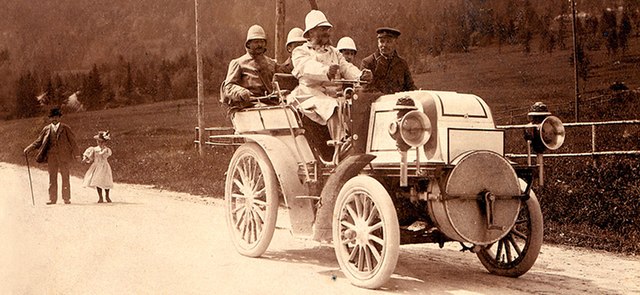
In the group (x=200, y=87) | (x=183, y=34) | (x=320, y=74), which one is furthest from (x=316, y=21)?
(x=183, y=34)

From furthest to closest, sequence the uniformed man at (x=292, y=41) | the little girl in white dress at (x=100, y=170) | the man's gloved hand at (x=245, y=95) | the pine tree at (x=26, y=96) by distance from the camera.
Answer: the little girl in white dress at (x=100, y=170) < the pine tree at (x=26, y=96) < the uniformed man at (x=292, y=41) < the man's gloved hand at (x=245, y=95)

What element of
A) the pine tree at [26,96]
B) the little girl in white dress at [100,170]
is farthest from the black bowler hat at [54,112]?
the pine tree at [26,96]

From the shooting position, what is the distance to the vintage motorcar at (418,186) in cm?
624

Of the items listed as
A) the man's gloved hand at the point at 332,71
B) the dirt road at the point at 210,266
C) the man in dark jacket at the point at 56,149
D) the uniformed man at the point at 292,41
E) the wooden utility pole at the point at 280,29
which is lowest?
the dirt road at the point at 210,266

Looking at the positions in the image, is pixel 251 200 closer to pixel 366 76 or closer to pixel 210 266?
pixel 210 266

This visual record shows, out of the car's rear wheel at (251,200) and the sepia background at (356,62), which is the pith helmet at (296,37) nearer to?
the car's rear wheel at (251,200)

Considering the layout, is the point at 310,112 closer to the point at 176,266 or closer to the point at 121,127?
the point at 176,266

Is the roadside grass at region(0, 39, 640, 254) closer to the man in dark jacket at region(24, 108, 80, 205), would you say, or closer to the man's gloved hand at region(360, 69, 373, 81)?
the man in dark jacket at region(24, 108, 80, 205)

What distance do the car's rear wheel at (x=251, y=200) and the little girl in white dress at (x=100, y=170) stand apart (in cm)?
677

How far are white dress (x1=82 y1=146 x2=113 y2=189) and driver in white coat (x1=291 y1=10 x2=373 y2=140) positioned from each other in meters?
8.35

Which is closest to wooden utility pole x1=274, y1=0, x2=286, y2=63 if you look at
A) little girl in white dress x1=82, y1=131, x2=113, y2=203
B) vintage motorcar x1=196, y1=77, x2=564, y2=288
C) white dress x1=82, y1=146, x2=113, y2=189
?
little girl in white dress x1=82, y1=131, x2=113, y2=203

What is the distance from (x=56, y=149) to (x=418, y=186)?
1007 centimetres

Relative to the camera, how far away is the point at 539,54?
135ft

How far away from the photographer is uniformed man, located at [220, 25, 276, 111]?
8.96 m
